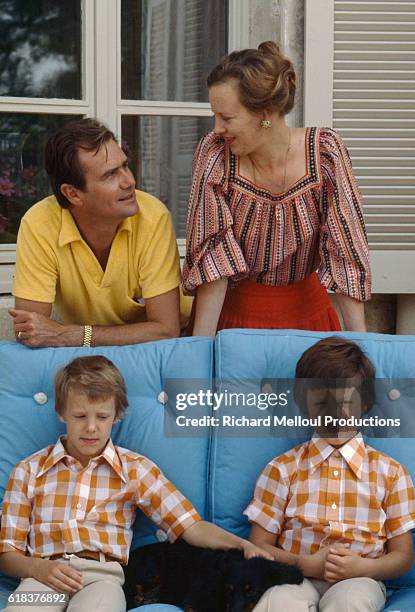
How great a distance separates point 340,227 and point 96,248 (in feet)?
2.21

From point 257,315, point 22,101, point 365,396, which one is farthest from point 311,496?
point 22,101

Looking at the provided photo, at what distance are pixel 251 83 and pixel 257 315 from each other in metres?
0.64

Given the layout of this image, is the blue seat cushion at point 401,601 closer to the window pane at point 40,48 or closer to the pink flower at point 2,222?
the pink flower at point 2,222

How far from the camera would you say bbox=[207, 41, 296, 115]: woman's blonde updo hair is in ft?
9.48

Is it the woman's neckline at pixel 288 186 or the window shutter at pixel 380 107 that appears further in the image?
the window shutter at pixel 380 107

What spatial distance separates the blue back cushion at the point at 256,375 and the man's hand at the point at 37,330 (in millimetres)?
429

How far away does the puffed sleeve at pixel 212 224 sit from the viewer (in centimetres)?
301

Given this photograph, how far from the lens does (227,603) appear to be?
241 cm

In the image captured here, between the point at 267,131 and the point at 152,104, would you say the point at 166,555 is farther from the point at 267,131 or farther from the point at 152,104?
the point at 152,104

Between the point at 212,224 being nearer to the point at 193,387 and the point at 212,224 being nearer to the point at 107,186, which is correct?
the point at 107,186

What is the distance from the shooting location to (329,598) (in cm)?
241

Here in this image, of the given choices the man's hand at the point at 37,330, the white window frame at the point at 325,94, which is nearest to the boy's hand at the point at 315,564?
the man's hand at the point at 37,330

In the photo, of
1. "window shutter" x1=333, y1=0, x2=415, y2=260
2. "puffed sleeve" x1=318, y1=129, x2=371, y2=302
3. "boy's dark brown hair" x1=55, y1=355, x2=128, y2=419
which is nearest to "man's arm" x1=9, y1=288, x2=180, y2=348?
"boy's dark brown hair" x1=55, y1=355, x2=128, y2=419

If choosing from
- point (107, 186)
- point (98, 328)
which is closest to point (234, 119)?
point (107, 186)
